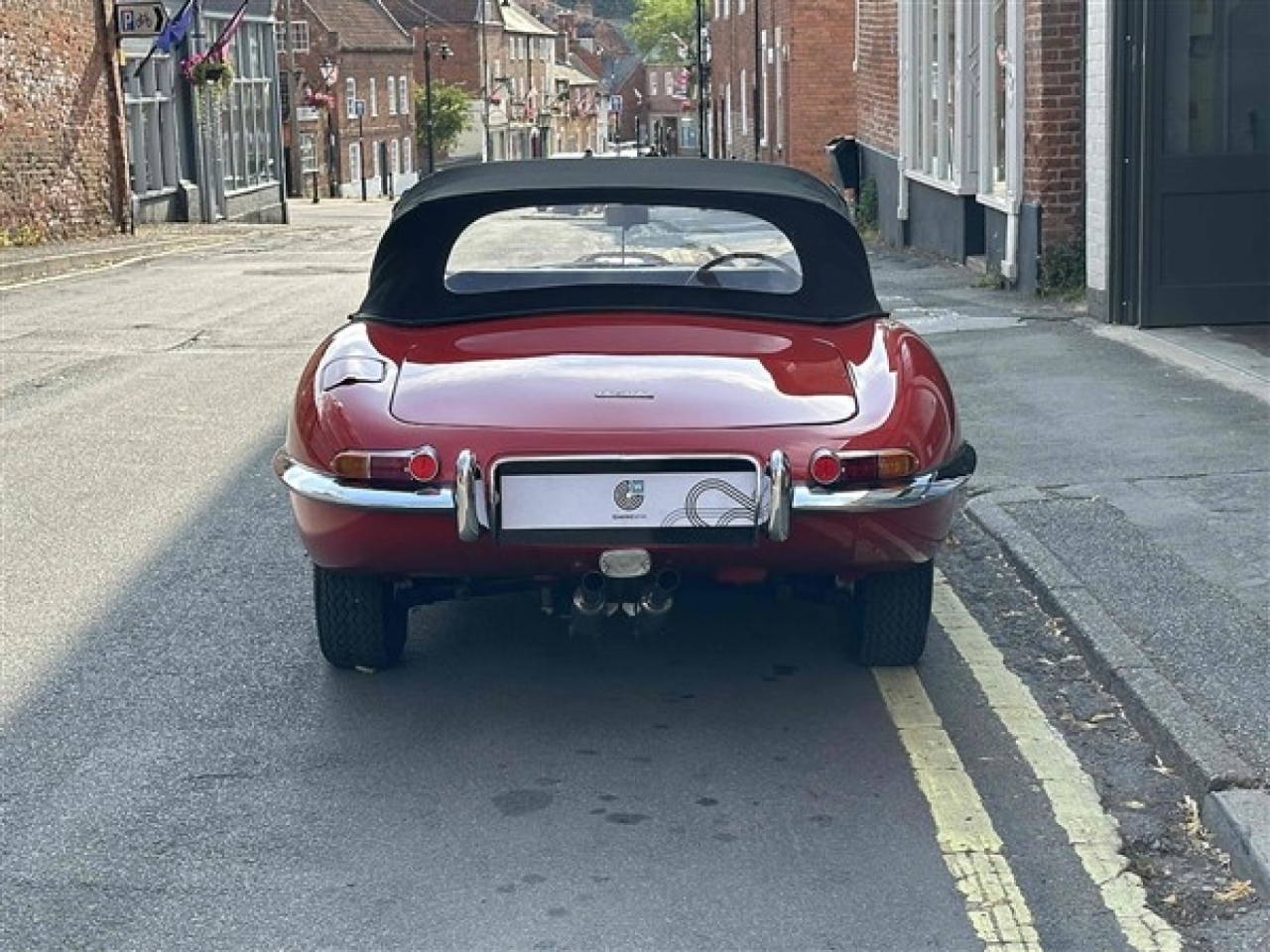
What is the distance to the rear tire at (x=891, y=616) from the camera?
5977 mm

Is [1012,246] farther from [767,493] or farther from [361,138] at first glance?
[361,138]

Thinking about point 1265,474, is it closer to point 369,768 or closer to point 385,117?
point 369,768

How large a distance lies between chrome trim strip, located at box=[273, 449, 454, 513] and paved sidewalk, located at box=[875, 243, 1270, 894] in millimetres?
1973

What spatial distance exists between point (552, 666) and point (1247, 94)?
8.41m

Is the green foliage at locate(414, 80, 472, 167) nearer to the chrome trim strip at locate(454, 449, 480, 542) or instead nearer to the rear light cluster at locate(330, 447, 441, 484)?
the rear light cluster at locate(330, 447, 441, 484)

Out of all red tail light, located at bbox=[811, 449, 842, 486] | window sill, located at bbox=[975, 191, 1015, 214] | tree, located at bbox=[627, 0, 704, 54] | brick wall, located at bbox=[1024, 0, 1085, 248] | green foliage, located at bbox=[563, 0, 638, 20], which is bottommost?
red tail light, located at bbox=[811, 449, 842, 486]

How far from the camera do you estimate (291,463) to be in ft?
19.0

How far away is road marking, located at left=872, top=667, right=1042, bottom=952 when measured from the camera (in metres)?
4.29

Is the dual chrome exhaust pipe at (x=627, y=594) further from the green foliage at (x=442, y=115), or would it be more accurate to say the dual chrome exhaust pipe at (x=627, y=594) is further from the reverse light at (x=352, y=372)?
the green foliage at (x=442, y=115)

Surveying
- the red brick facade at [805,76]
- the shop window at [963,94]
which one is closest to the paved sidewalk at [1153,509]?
the shop window at [963,94]

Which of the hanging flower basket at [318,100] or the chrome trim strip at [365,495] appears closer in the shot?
the chrome trim strip at [365,495]

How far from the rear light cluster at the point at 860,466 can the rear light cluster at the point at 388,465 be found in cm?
99

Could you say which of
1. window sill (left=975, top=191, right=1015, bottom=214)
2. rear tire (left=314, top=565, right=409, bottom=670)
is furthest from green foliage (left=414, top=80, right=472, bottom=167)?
rear tire (left=314, top=565, right=409, bottom=670)

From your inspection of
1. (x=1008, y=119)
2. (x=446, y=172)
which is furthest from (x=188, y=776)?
(x=1008, y=119)
